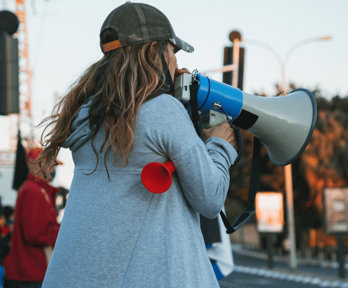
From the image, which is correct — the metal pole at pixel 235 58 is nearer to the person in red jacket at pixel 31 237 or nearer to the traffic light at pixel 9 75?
the traffic light at pixel 9 75

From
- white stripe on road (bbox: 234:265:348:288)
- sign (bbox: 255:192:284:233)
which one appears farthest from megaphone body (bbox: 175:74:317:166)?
sign (bbox: 255:192:284:233)

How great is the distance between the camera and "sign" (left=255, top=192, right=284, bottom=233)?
2583 centimetres

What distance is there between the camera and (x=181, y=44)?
1968 mm

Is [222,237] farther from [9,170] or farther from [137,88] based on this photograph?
[9,170]

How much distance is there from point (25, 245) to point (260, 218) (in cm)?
2236

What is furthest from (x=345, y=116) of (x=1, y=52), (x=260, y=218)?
(x=1, y=52)

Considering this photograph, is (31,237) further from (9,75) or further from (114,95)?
(114,95)

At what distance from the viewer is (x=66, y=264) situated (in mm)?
1751

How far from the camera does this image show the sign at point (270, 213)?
84.7 ft

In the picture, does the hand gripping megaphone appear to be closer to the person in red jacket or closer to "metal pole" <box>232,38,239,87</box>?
the person in red jacket

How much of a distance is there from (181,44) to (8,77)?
3389mm

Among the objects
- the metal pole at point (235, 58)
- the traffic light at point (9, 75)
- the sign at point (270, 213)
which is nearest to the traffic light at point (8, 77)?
the traffic light at point (9, 75)

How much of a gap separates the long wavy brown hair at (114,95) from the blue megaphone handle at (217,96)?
0.21 m

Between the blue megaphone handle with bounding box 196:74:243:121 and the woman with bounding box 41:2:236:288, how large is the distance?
7.5 inches
